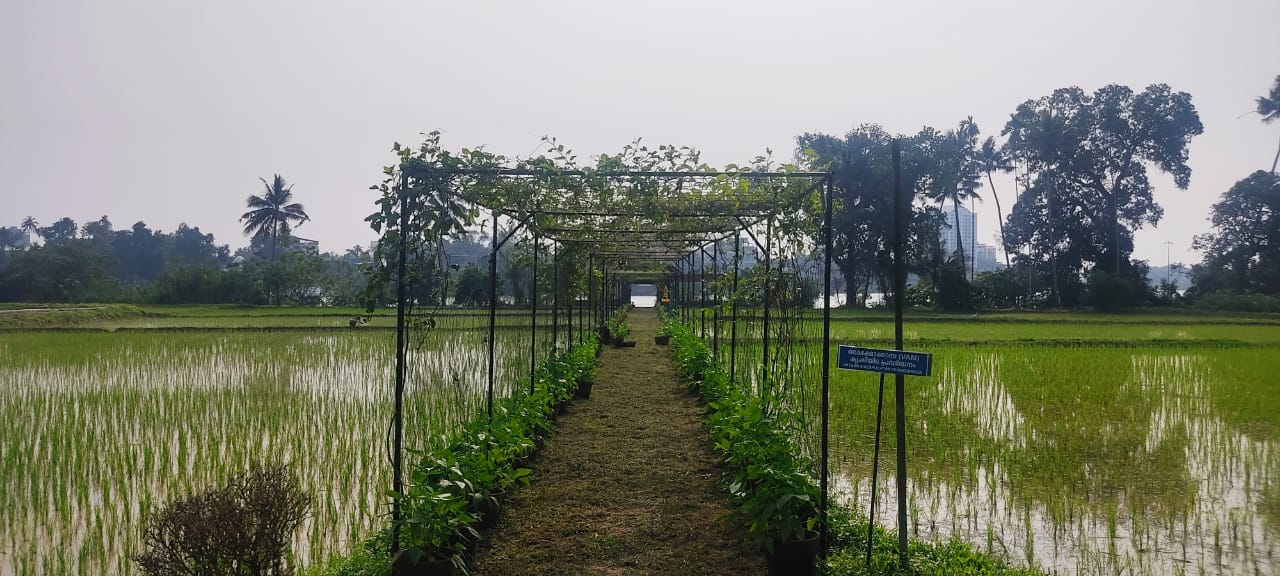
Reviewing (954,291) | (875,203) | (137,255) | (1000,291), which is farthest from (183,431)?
(137,255)

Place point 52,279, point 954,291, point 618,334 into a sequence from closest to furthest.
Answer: point 618,334, point 954,291, point 52,279

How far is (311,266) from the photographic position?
43.2 metres

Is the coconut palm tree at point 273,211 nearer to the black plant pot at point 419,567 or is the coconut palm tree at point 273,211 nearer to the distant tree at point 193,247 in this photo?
the distant tree at point 193,247

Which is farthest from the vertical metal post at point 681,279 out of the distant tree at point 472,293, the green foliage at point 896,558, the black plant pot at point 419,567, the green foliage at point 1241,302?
the green foliage at point 1241,302

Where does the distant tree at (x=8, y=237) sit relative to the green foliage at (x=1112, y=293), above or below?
above

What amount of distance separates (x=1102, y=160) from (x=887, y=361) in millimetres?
45451

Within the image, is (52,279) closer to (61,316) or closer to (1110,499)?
(61,316)

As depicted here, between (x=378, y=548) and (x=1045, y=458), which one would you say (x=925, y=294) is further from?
(x=378, y=548)

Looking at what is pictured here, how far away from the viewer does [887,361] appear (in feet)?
13.9

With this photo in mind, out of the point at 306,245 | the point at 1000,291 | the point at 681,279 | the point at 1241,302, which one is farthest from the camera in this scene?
the point at 306,245

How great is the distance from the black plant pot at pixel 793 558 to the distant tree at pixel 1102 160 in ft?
139

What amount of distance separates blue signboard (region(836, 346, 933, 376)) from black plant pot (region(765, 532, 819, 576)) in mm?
1049

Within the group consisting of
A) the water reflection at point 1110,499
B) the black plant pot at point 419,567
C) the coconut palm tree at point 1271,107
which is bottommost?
the water reflection at point 1110,499

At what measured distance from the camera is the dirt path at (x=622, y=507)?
14.8 ft
